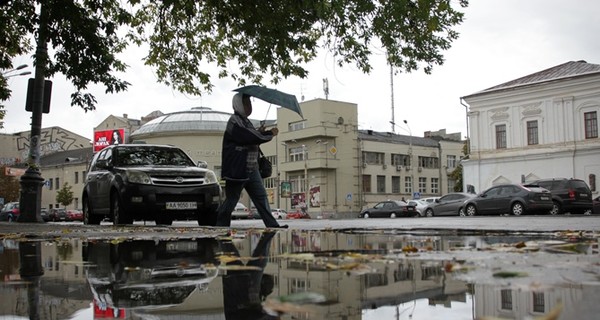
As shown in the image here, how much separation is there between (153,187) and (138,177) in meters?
0.34

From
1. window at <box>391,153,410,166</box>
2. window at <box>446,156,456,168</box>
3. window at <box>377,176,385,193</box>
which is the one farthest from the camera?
window at <box>446,156,456,168</box>

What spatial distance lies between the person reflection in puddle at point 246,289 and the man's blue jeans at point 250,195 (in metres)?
4.90

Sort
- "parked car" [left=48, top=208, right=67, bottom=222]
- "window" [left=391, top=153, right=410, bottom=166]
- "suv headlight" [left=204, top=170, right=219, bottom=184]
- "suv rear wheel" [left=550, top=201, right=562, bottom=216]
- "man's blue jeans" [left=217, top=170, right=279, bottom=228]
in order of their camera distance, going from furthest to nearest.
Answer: "window" [left=391, top=153, right=410, bottom=166], "parked car" [left=48, top=208, right=67, bottom=222], "suv rear wheel" [left=550, top=201, right=562, bottom=216], "suv headlight" [left=204, top=170, right=219, bottom=184], "man's blue jeans" [left=217, top=170, right=279, bottom=228]

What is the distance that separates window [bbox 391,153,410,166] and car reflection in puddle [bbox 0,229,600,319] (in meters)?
66.3

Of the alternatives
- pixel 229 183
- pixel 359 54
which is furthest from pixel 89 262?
pixel 359 54

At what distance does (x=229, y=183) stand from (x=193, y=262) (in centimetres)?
493

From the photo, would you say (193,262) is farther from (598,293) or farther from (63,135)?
(63,135)

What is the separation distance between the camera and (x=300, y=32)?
11.6 meters

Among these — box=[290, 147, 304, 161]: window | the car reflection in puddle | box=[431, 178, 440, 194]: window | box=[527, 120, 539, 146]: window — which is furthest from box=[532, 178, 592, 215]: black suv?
box=[431, 178, 440, 194]: window

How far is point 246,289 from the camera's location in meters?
2.60

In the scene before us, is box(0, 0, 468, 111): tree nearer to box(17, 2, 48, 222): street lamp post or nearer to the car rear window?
box(17, 2, 48, 222): street lamp post

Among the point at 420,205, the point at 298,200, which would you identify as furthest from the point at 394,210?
the point at 298,200

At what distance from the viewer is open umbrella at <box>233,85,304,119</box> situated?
8742mm

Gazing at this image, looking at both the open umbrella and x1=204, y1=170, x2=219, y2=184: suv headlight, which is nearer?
the open umbrella
